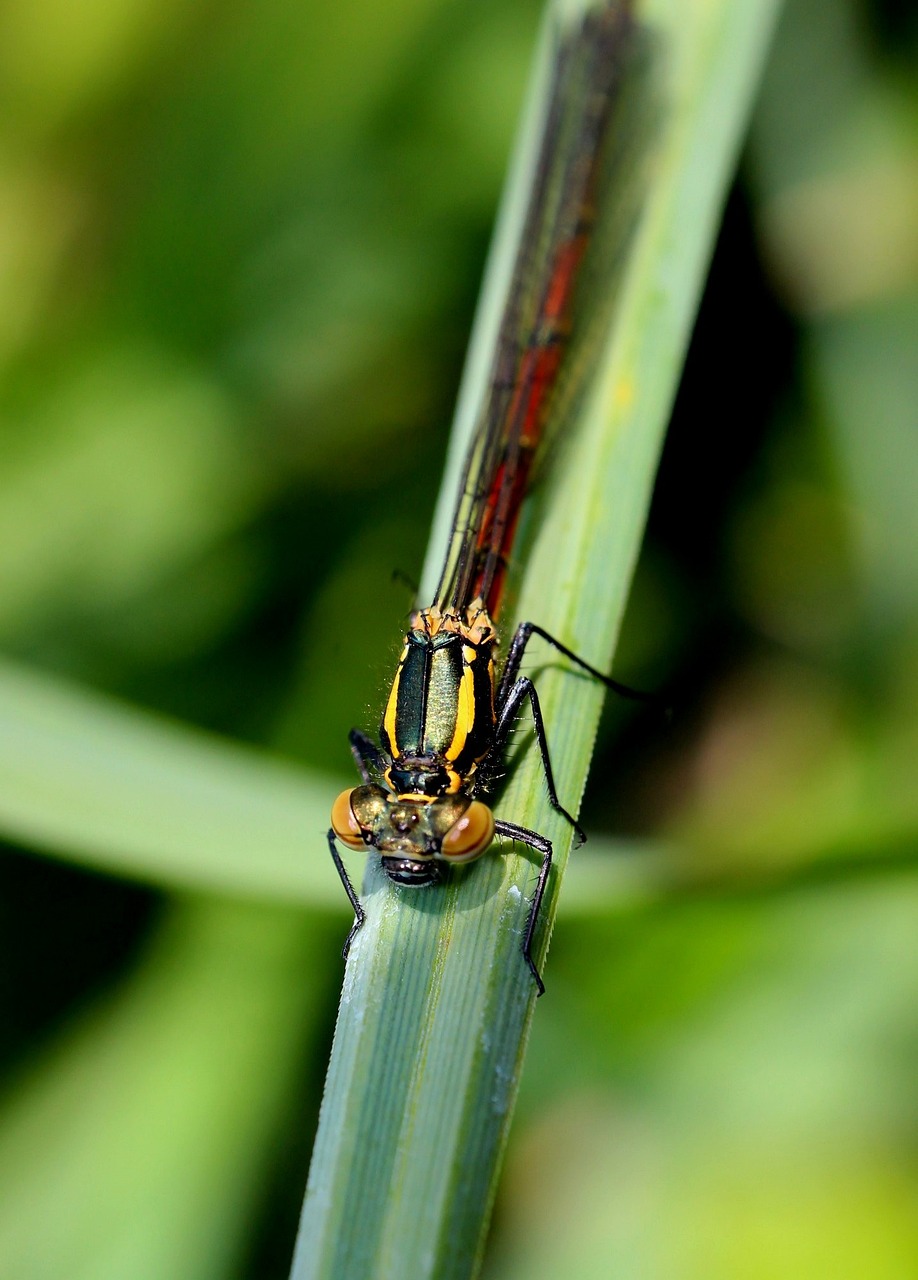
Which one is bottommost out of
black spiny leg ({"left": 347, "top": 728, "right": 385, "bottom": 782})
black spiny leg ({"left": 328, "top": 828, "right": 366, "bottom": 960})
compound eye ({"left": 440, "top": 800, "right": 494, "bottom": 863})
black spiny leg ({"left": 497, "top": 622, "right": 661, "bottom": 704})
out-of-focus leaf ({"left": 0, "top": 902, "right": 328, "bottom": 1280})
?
out-of-focus leaf ({"left": 0, "top": 902, "right": 328, "bottom": 1280})

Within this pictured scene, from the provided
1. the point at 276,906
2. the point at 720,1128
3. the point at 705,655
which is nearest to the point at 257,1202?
the point at 276,906

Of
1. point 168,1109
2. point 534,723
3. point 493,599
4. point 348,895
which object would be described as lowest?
point 168,1109

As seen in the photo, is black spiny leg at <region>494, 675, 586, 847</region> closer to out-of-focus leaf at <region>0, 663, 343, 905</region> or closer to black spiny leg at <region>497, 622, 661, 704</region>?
black spiny leg at <region>497, 622, 661, 704</region>

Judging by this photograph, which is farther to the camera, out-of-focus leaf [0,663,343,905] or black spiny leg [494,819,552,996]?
Answer: out-of-focus leaf [0,663,343,905]

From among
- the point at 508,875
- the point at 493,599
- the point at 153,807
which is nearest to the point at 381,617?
the point at 493,599

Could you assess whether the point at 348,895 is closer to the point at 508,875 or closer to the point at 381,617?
the point at 508,875

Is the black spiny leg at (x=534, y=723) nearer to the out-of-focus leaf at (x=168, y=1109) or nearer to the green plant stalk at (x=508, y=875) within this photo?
the green plant stalk at (x=508, y=875)

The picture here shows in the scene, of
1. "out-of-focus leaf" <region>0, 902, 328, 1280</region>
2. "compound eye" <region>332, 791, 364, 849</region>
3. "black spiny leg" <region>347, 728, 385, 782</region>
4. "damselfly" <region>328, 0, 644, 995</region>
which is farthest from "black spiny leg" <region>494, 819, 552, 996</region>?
"out-of-focus leaf" <region>0, 902, 328, 1280</region>
